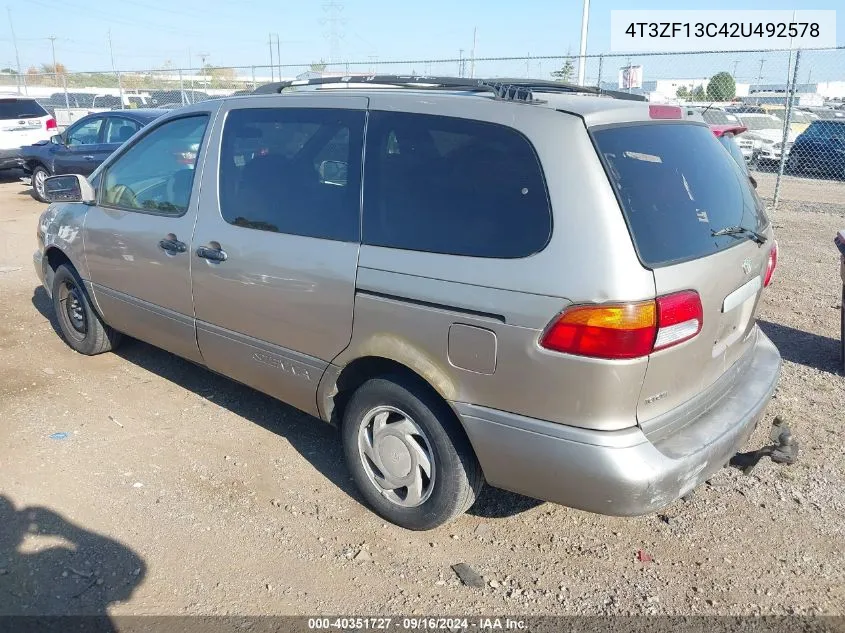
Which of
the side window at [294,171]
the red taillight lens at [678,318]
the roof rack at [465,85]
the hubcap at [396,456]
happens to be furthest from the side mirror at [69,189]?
the red taillight lens at [678,318]

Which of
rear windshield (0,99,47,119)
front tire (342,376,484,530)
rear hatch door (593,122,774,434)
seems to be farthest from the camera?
rear windshield (0,99,47,119)

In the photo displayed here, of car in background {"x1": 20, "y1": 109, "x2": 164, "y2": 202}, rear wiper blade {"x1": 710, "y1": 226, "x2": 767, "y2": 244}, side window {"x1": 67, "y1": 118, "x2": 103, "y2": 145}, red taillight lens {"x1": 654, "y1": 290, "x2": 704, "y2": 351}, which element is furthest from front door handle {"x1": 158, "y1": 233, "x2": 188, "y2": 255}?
side window {"x1": 67, "y1": 118, "x2": 103, "y2": 145}

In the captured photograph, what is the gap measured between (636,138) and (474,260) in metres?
0.83

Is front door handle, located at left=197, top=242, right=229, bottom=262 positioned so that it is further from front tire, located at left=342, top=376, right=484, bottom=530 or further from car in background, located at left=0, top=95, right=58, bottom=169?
car in background, located at left=0, top=95, right=58, bottom=169

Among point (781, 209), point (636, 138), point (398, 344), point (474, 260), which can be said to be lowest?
point (781, 209)

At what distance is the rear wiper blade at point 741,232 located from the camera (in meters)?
2.85

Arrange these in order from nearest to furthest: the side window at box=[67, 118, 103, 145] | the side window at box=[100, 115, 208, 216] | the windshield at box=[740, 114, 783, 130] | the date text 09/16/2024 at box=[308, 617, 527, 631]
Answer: the date text 09/16/2024 at box=[308, 617, 527, 631] → the side window at box=[100, 115, 208, 216] → the side window at box=[67, 118, 103, 145] → the windshield at box=[740, 114, 783, 130]

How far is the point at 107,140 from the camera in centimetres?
1173

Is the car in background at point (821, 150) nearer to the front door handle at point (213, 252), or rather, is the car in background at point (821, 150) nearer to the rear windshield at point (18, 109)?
the front door handle at point (213, 252)

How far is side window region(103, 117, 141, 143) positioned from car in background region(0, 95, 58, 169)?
3.74 meters

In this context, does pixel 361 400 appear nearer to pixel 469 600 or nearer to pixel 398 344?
pixel 398 344

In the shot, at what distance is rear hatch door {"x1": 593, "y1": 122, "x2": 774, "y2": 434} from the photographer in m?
2.52

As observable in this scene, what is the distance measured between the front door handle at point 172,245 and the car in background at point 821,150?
15.7 meters

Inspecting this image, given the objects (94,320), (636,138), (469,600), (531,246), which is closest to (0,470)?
(94,320)
